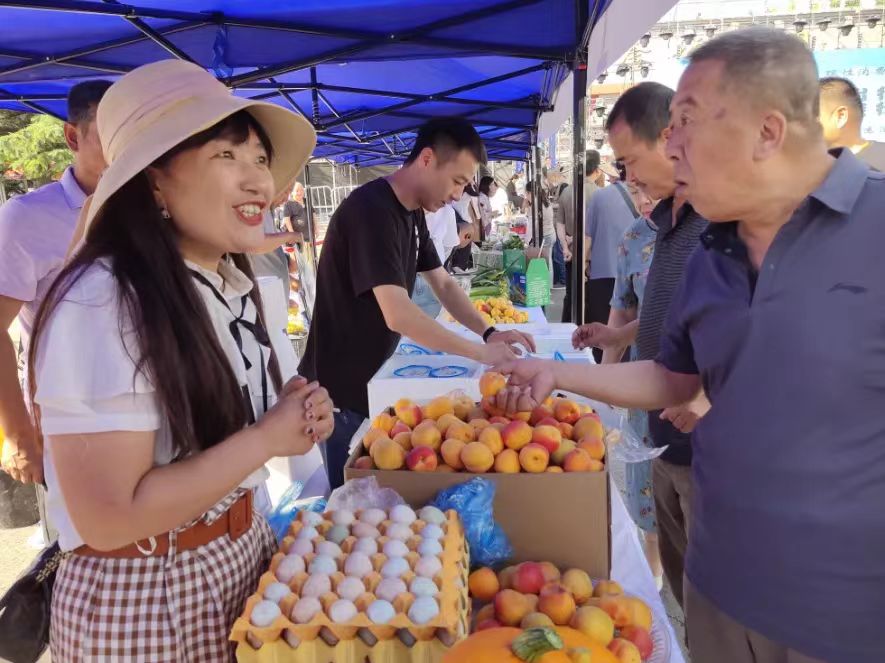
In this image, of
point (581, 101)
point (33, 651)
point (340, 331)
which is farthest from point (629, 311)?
point (33, 651)

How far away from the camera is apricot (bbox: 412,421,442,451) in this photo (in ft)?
5.51

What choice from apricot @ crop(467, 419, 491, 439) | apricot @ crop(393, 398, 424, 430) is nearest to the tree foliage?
apricot @ crop(393, 398, 424, 430)

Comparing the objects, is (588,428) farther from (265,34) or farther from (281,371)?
(265,34)

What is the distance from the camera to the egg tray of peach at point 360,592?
0.99 m

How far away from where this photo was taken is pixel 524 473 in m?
1.53

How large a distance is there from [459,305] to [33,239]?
193 cm

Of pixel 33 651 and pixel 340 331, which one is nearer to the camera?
pixel 33 651

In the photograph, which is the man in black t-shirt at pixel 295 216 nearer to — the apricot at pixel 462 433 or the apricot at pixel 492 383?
the apricot at pixel 492 383

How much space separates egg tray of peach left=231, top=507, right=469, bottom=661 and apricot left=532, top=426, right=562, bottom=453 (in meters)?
0.42

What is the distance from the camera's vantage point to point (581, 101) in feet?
13.3

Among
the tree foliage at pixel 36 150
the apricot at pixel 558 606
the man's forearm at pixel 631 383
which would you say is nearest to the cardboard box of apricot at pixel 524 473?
the man's forearm at pixel 631 383

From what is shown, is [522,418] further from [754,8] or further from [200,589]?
[754,8]

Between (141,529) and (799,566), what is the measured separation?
4.08ft

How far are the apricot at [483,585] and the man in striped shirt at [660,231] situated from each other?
107cm
